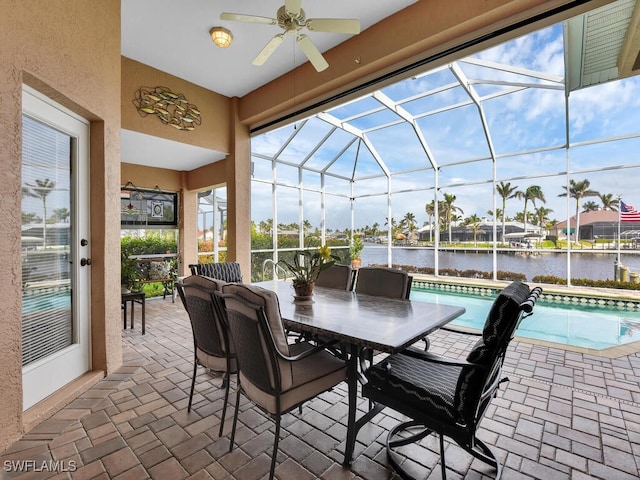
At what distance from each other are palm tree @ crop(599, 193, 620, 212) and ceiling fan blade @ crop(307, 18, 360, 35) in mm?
7033

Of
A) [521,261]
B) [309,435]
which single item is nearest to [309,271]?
[309,435]

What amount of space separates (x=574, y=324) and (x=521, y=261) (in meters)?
2.45

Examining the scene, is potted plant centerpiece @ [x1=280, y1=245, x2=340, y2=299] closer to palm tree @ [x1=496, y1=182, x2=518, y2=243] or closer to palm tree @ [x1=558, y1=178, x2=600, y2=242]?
palm tree @ [x1=496, y1=182, x2=518, y2=243]

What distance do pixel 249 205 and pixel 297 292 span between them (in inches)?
131

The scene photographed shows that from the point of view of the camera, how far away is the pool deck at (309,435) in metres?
1.70

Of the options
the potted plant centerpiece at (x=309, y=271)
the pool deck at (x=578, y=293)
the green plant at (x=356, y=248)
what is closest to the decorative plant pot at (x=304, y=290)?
the potted plant centerpiece at (x=309, y=271)

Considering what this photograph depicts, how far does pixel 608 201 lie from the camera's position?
21.4ft

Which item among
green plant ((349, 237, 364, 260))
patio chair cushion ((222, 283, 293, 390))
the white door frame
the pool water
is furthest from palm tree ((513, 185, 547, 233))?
the white door frame

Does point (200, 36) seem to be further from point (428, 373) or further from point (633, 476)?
point (633, 476)

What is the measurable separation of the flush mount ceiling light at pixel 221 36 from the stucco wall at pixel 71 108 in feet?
3.21

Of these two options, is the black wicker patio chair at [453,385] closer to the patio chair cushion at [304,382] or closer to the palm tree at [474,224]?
the patio chair cushion at [304,382]

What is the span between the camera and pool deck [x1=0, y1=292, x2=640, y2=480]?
170 cm

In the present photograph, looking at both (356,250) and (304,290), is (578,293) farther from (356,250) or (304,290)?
(304,290)

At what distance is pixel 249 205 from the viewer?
5527 mm
